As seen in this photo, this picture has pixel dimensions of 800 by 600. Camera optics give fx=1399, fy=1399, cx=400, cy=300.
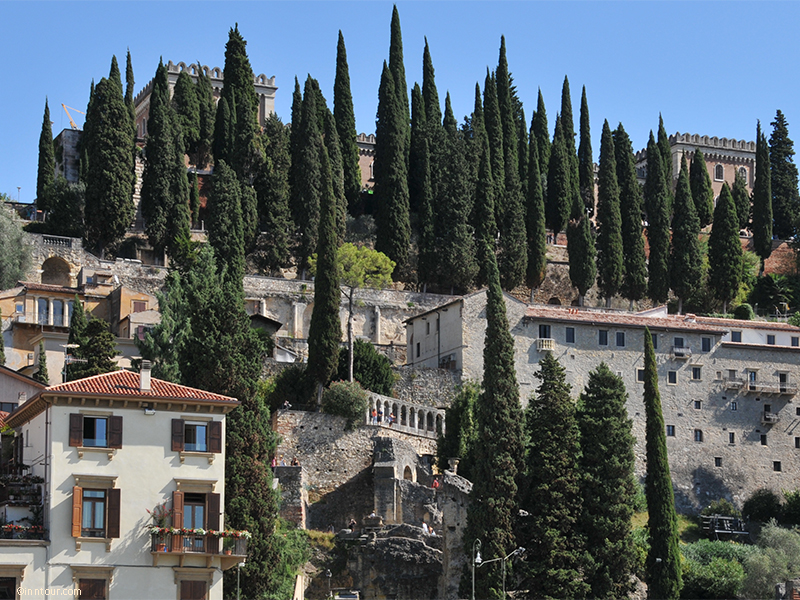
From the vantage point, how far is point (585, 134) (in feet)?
360

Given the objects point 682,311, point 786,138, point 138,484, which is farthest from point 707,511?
point 786,138

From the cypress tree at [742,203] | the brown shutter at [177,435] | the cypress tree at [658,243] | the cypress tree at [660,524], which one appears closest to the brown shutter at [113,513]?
the brown shutter at [177,435]

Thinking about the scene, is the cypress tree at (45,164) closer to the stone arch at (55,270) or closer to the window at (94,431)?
the stone arch at (55,270)

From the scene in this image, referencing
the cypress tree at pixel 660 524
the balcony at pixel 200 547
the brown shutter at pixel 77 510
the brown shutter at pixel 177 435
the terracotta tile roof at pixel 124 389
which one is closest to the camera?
the brown shutter at pixel 77 510

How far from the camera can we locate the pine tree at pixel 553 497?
52750mm

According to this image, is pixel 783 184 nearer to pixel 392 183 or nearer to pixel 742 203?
pixel 742 203

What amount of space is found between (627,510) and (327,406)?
16.2 meters

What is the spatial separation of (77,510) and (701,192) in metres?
71.0

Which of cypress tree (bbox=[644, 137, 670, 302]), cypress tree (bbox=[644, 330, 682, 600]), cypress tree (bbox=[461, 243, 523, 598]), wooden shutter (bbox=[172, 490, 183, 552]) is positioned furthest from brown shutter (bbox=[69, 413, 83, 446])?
cypress tree (bbox=[644, 137, 670, 302])

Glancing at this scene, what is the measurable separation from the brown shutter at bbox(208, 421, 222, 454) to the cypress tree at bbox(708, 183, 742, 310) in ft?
177

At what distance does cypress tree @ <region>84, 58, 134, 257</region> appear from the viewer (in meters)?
78.8

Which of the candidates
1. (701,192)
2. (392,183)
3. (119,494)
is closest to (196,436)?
(119,494)

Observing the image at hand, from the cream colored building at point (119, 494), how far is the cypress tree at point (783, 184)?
7373cm

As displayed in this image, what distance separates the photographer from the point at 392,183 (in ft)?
289
